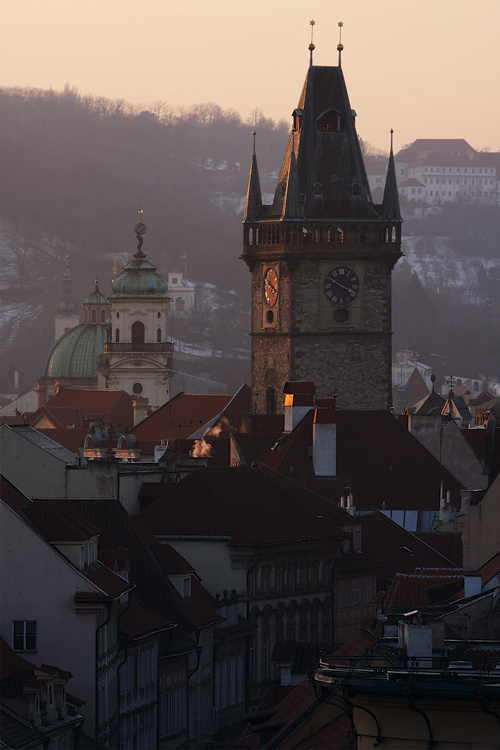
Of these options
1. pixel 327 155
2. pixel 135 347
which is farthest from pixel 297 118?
pixel 135 347

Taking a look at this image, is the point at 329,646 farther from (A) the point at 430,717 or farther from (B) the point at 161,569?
(A) the point at 430,717

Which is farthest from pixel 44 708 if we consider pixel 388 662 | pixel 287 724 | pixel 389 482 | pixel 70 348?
pixel 70 348

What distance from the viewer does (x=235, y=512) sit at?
5069cm

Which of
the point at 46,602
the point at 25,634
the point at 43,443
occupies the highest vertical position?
the point at 43,443

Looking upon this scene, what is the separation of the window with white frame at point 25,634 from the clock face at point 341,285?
50419 millimetres

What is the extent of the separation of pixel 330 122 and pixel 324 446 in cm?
1883

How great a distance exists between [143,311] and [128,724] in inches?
4725

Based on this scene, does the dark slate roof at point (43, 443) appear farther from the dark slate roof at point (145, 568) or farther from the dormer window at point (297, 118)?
the dormer window at point (297, 118)

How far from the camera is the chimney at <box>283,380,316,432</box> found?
74.5 meters

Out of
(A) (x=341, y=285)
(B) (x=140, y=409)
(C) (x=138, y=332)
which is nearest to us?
(A) (x=341, y=285)

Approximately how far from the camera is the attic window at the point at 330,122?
3317 inches

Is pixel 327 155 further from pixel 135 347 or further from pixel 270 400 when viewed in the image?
pixel 135 347

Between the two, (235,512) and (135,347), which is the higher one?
(235,512)

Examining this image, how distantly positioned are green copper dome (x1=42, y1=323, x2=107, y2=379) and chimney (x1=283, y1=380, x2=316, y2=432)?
94.1 meters
